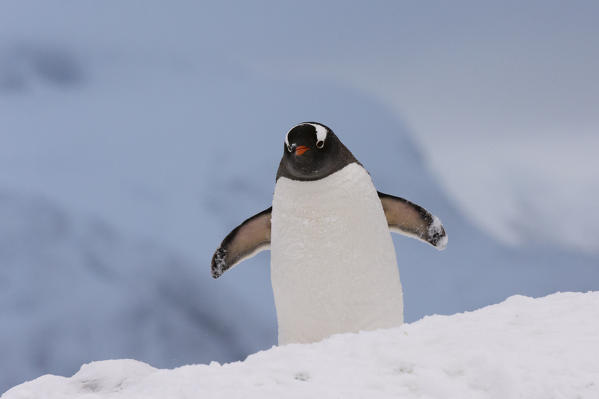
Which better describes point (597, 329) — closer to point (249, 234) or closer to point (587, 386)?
point (587, 386)

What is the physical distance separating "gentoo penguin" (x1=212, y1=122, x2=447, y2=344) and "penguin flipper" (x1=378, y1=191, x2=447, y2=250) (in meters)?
0.62

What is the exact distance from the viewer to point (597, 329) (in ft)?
7.80

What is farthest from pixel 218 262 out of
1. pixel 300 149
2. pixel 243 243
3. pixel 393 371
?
pixel 393 371

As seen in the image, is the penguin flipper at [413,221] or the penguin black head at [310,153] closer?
the penguin black head at [310,153]

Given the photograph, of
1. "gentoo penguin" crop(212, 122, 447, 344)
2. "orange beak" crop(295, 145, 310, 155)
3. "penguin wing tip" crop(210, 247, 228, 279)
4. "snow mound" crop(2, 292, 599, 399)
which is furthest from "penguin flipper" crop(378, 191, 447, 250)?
"snow mound" crop(2, 292, 599, 399)

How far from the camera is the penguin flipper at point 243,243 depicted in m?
5.50

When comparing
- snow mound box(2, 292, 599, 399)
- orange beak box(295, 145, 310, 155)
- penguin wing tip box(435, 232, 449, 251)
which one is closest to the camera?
snow mound box(2, 292, 599, 399)

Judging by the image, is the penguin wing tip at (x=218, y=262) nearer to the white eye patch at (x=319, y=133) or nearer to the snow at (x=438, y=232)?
the white eye patch at (x=319, y=133)

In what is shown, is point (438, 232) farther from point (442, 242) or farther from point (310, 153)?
point (310, 153)

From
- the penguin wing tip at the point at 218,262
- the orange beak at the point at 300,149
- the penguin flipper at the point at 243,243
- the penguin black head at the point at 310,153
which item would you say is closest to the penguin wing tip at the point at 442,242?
the penguin black head at the point at 310,153

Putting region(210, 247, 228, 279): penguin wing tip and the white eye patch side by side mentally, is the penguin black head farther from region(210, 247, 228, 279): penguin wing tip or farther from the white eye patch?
region(210, 247, 228, 279): penguin wing tip

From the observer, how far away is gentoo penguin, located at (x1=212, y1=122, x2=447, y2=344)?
181 inches

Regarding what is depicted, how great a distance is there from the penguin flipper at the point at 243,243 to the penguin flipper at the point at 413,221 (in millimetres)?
1196

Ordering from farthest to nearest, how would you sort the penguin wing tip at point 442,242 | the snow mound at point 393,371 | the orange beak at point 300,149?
the penguin wing tip at point 442,242
the orange beak at point 300,149
the snow mound at point 393,371
